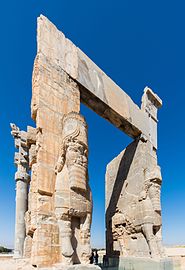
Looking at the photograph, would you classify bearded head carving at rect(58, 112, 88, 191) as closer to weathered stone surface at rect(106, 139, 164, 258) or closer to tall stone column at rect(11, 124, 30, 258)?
weathered stone surface at rect(106, 139, 164, 258)

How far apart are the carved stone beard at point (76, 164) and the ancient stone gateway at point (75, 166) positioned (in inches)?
0.7

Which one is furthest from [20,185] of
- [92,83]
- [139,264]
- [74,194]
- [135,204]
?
[74,194]

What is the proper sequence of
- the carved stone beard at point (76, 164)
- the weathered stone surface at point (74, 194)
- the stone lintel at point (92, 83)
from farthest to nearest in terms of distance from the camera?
1. the stone lintel at point (92, 83)
2. the carved stone beard at point (76, 164)
3. the weathered stone surface at point (74, 194)

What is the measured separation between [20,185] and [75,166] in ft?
23.0

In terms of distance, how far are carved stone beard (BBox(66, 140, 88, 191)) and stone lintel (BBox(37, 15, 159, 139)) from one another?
205 cm

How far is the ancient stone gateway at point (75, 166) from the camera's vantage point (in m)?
4.91

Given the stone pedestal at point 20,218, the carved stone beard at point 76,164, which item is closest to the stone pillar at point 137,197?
the stone pedestal at point 20,218

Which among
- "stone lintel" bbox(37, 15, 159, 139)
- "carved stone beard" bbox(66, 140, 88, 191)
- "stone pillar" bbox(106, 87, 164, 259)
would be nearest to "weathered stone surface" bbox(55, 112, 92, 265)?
"carved stone beard" bbox(66, 140, 88, 191)

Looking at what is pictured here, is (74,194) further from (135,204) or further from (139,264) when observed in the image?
(135,204)

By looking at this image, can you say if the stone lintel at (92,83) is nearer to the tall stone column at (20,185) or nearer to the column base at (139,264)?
the column base at (139,264)

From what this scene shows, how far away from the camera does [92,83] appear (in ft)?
24.6

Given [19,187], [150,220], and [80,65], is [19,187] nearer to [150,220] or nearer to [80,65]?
[150,220]

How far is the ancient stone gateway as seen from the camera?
4.91 metres

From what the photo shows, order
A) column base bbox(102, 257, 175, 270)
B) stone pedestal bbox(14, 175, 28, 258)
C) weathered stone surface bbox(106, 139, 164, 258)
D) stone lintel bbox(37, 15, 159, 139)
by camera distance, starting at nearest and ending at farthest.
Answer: stone lintel bbox(37, 15, 159, 139) < column base bbox(102, 257, 175, 270) < weathered stone surface bbox(106, 139, 164, 258) < stone pedestal bbox(14, 175, 28, 258)
